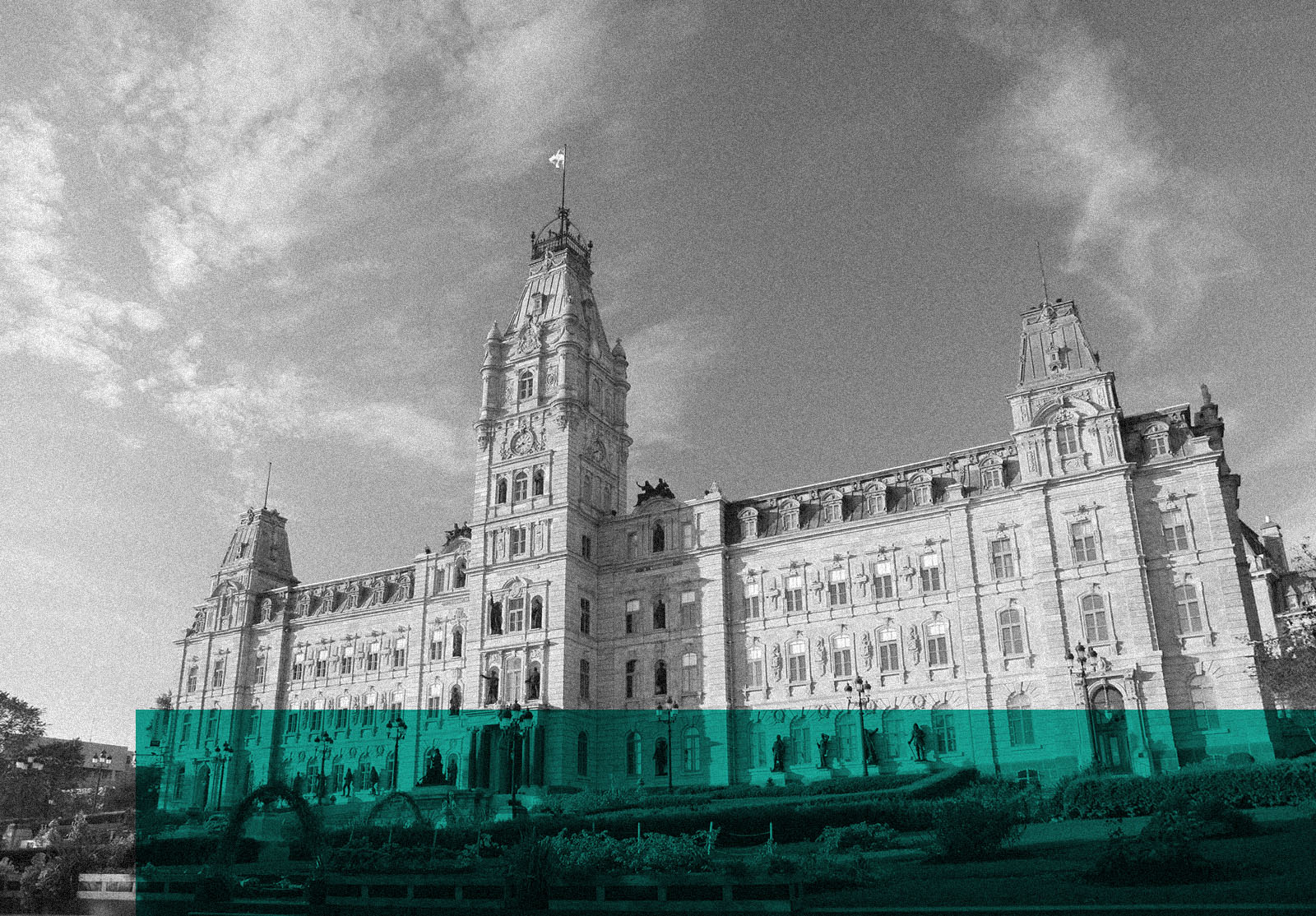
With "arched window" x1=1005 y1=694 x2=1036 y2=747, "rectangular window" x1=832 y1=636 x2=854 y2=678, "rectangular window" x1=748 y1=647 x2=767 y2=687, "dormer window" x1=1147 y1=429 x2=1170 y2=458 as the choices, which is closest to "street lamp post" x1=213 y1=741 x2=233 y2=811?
"rectangular window" x1=748 y1=647 x2=767 y2=687

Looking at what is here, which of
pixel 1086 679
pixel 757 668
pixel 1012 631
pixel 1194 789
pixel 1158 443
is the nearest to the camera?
pixel 1194 789

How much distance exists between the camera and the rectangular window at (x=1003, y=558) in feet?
170

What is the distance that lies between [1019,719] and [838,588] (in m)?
11.6

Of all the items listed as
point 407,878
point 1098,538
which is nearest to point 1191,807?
point 407,878

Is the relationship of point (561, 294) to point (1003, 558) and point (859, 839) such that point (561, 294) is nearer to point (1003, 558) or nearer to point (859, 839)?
point (1003, 558)

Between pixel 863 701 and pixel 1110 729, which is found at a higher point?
pixel 863 701

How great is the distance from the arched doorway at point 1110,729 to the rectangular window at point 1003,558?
23.7 ft

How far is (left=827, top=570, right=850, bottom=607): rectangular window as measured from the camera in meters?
56.1

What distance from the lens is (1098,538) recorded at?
4934 cm

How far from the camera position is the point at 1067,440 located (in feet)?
170

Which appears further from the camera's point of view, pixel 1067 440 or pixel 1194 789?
pixel 1067 440

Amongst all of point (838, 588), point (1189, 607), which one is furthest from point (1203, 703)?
point (838, 588)

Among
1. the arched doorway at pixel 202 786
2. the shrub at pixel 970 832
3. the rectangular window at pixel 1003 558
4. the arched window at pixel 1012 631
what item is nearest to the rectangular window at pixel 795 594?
the rectangular window at pixel 1003 558

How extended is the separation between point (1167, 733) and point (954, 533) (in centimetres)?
1348
